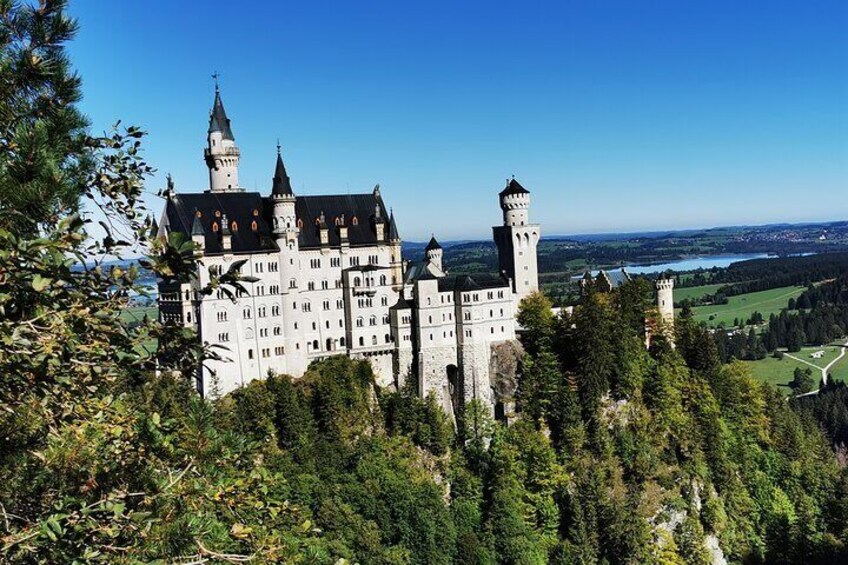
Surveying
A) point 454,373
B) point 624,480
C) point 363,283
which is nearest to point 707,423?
point 624,480

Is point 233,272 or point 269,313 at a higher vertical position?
point 233,272

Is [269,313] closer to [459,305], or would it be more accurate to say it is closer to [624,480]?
[459,305]

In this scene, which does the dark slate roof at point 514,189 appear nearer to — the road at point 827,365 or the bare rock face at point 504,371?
the bare rock face at point 504,371

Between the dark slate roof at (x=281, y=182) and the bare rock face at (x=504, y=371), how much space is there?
20.5 m

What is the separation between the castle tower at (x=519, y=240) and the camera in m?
66.9

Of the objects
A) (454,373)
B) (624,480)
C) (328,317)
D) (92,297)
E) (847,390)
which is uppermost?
(92,297)

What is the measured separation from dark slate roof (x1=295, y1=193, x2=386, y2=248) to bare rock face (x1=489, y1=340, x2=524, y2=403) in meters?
13.7

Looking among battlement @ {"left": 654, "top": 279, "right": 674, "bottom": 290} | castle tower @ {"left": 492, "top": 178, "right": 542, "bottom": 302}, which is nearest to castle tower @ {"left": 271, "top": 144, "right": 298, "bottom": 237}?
castle tower @ {"left": 492, "top": 178, "right": 542, "bottom": 302}

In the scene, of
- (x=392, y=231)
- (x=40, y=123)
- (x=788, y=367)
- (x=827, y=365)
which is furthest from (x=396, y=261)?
(x=827, y=365)

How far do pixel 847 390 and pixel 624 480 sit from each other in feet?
260

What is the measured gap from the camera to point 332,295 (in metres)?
62.2

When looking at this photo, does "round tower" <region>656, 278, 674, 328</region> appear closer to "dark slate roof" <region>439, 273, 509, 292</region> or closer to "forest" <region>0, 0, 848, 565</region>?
"forest" <region>0, 0, 848, 565</region>

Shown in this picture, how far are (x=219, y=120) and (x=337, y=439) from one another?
27.5 meters

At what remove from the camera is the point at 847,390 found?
4734 inches
